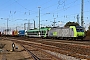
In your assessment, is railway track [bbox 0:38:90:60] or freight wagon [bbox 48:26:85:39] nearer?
railway track [bbox 0:38:90:60]

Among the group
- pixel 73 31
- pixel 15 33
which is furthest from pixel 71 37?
pixel 15 33

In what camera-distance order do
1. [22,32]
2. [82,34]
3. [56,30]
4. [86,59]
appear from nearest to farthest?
[86,59]
[82,34]
[56,30]
[22,32]

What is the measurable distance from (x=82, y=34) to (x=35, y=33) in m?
33.9

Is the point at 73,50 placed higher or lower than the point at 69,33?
lower

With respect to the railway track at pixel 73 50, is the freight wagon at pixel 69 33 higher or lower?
higher

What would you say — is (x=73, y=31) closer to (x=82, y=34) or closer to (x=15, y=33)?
(x=82, y=34)

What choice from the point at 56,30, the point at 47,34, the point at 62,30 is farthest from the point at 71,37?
the point at 47,34

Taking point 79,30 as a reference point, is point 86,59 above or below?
below

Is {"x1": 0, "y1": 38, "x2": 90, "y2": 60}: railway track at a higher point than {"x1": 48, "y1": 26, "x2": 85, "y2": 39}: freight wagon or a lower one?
lower

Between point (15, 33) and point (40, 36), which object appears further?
point (15, 33)

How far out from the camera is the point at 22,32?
11300 cm

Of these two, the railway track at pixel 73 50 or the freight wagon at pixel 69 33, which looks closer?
the railway track at pixel 73 50

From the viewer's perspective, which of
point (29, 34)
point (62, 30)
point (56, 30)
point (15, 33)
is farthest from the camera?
point (15, 33)

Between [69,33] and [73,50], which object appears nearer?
[73,50]
